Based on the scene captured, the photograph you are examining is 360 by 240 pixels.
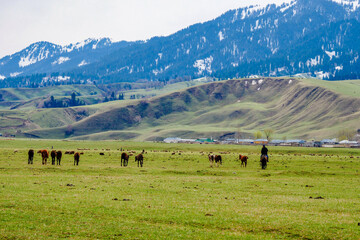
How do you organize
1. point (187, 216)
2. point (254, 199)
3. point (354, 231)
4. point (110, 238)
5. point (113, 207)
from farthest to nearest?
point (254, 199) < point (113, 207) < point (187, 216) < point (354, 231) < point (110, 238)

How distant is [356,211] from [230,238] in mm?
11625

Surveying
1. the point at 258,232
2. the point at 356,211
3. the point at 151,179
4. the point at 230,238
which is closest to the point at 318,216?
the point at 356,211

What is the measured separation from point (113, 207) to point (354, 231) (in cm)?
1442

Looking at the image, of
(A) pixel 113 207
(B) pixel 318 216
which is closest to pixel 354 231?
(B) pixel 318 216

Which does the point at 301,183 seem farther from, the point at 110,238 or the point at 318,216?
the point at 110,238

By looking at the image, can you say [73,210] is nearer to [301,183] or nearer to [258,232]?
[258,232]

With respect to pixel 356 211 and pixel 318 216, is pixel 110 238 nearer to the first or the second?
pixel 318 216

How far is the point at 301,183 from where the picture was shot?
4422cm

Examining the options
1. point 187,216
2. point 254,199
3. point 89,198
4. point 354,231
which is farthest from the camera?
point 254,199

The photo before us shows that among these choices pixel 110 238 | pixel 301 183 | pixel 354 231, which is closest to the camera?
pixel 110 238

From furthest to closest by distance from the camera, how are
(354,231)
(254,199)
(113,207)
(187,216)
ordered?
(254,199) → (113,207) → (187,216) → (354,231)

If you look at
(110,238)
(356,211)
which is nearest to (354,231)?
(356,211)

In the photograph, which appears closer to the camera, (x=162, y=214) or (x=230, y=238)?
(x=230, y=238)

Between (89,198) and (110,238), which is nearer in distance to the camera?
Result: (110,238)
